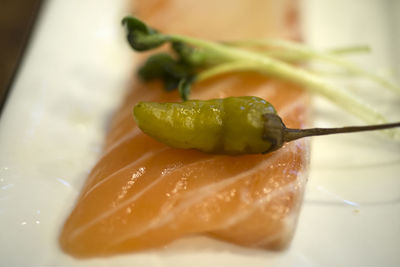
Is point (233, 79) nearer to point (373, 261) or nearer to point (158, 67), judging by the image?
point (158, 67)

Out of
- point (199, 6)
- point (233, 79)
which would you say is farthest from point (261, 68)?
point (199, 6)

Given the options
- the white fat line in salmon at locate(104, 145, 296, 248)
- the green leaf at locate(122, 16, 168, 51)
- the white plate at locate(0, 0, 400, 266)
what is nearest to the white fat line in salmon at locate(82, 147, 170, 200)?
the white plate at locate(0, 0, 400, 266)

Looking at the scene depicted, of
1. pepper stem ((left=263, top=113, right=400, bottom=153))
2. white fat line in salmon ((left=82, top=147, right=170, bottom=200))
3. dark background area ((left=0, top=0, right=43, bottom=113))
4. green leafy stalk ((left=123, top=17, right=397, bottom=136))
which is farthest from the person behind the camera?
dark background area ((left=0, top=0, right=43, bottom=113))

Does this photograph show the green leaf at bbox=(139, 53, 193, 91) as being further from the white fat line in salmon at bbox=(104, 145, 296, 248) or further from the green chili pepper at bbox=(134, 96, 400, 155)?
the white fat line in salmon at bbox=(104, 145, 296, 248)

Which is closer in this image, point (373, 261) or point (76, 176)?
point (373, 261)

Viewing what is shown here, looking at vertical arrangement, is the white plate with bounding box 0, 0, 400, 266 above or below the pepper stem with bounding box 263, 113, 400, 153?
below

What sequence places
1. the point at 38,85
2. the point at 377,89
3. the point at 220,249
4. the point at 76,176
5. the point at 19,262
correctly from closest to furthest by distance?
the point at 19,262 → the point at 220,249 → the point at 76,176 → the point at 38,85 → the point at 377,89
